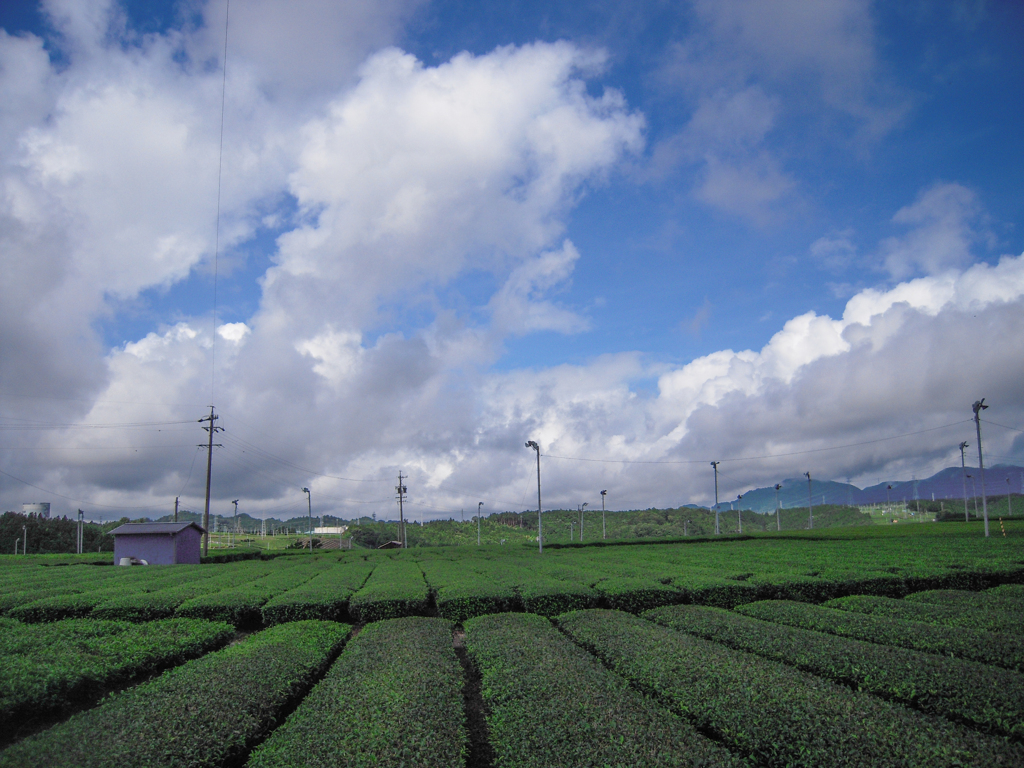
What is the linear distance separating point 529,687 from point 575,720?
1436 millimetres

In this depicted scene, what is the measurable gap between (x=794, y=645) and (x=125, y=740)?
10594mm

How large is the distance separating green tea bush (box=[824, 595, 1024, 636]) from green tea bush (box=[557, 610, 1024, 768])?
19.1ft

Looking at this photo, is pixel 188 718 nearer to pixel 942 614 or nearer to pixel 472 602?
pixel 472 602

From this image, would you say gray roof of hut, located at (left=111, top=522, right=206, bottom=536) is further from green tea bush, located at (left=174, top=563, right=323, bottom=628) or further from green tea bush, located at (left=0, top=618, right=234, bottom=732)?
green tea bush, located at (left=0, top=618, right=234, bottom=732)

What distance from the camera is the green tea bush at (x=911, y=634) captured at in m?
9.17

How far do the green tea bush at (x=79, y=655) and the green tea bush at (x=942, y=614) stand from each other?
53.7 feet

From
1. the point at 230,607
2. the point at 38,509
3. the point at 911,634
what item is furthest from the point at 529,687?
the point at 38,509

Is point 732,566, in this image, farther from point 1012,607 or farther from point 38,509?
point 38,509

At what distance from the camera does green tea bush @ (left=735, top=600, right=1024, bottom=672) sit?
917 centimetres

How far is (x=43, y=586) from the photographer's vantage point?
73.9ft

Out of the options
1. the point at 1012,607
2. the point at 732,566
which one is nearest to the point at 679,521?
the point at 732,566

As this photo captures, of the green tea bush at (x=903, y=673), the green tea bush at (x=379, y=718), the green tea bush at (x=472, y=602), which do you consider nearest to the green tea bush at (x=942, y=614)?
the green tea bush at (x=903, y=673)

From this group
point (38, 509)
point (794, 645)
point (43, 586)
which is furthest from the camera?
point (38, 509)

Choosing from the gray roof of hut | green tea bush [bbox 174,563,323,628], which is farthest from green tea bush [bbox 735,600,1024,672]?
the gray roof of hut
